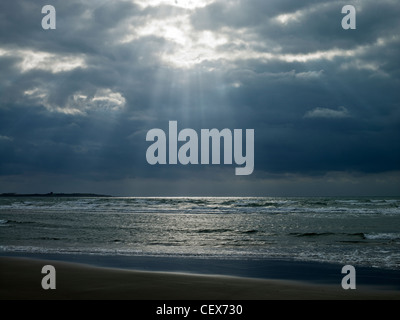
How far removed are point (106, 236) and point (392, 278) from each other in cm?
1350

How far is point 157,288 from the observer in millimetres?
8016

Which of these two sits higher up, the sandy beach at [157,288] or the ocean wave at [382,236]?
the ocean wave at [382,236]

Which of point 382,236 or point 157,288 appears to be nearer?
point 157,288

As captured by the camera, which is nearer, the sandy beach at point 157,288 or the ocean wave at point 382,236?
the sandy beach at point 157,288

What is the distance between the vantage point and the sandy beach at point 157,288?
7.35m

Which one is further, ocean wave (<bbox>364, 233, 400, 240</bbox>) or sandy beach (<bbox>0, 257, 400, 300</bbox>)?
ocean wave (<bbox>364, 233, 400, 240</bbox>)

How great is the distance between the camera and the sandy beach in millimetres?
7352

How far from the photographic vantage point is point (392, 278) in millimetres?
9445

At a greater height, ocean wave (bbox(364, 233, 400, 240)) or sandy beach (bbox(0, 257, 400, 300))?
ocean wave (bbox(364, 233, 400, 240))
